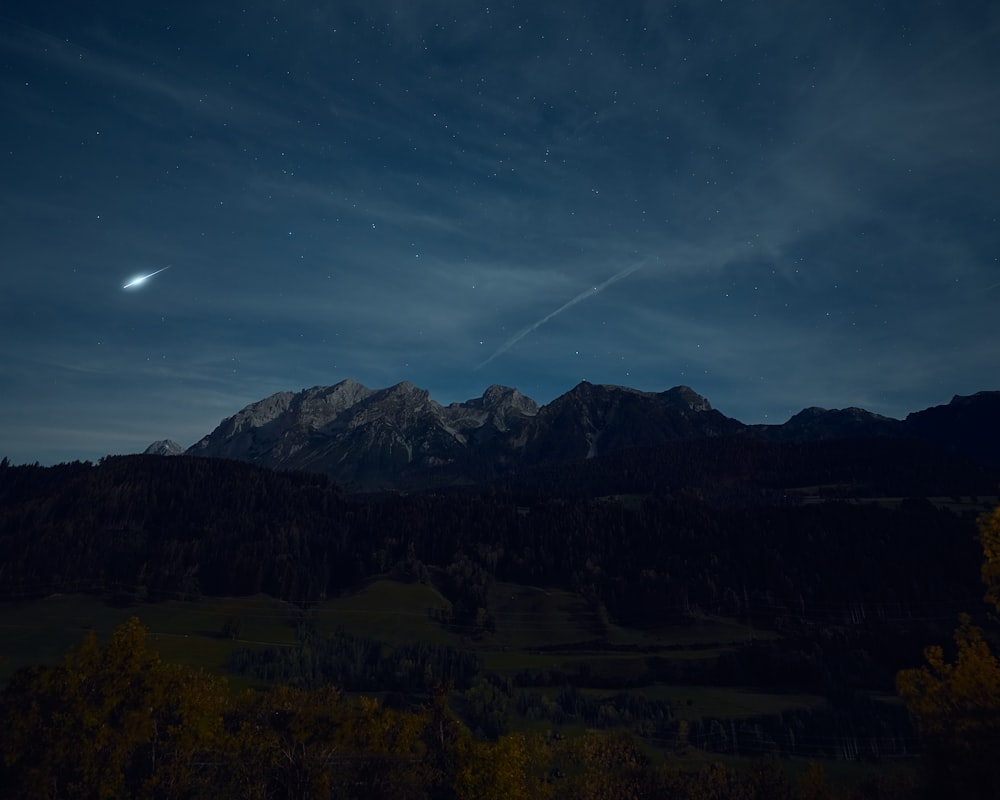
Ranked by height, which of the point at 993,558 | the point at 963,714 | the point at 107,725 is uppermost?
the point at 993,558

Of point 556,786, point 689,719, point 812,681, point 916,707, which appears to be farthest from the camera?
point 812,681

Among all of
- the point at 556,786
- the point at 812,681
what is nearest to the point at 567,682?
the point at 812,681

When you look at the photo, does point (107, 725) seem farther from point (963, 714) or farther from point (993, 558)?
point (993, 558)

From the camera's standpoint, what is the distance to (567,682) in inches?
7303

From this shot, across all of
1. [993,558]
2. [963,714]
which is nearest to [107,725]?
[963,714]

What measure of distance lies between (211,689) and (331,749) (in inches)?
532

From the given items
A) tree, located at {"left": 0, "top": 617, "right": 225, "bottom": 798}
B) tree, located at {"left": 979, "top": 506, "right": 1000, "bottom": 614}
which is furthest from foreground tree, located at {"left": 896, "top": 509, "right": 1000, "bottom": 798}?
tree, located at {"left": 0, "top": 617, "right": 225, "bottom": 798}

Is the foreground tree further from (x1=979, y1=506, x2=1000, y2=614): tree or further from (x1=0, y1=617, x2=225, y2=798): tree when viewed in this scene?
(x1=0, y1=617, x2=225, y2=798): tree

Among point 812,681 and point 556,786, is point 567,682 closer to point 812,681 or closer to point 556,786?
point 812,681

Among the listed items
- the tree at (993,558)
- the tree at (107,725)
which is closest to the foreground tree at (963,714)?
the tree at (993,558)

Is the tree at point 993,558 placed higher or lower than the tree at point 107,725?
higher

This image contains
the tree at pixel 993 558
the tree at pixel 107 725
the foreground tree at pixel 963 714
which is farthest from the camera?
the tree at pixel 107 725

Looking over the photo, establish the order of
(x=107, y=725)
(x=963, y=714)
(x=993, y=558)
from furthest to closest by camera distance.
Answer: (x=107, y=725) → (x=963, y=714) → (x=993, y=558)

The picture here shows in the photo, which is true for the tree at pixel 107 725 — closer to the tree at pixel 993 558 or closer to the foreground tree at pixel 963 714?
the foreground tree at pixel 963 714
